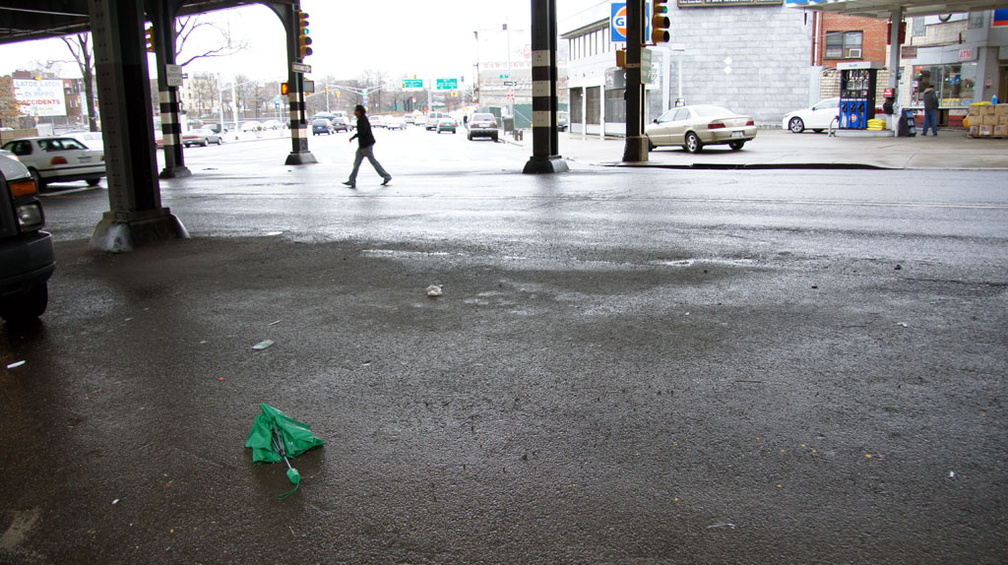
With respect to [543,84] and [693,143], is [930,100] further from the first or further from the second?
[543,84]

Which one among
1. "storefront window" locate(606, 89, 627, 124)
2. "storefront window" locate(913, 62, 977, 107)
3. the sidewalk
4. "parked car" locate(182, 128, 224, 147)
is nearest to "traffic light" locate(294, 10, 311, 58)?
the sidewalk

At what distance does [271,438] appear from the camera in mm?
3463

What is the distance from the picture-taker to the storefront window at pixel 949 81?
1305 inches

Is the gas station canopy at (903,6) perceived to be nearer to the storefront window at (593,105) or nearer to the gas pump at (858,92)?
the gas pump at (858,92)

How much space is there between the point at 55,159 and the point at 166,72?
456 centimetres

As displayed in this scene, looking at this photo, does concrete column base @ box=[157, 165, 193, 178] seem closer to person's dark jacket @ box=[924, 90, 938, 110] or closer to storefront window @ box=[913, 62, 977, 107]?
person's dark jacket @ box=[924, 90, 938, 110]

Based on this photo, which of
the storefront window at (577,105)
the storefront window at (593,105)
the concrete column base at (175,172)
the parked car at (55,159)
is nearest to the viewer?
the parked car at (55,159)

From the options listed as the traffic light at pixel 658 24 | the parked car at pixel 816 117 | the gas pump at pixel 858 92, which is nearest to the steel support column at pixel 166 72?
the traffic light at pixel 658 24

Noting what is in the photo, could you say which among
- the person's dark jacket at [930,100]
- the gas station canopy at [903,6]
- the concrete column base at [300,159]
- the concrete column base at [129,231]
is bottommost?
the concrete column base at [129,231]

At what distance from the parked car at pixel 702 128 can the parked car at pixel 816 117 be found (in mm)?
11977

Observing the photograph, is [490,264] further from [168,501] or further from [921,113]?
[921,113]

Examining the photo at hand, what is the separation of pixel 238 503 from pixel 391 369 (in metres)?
→ 1.61

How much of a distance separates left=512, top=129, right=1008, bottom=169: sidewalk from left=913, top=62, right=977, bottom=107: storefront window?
6.29m

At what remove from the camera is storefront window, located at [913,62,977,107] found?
33156 millimetres
